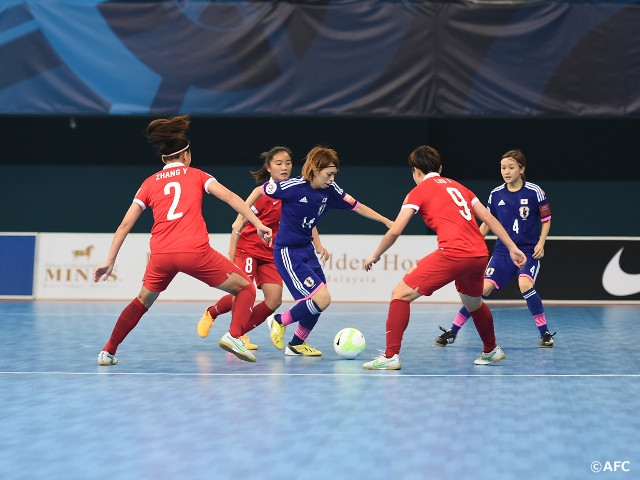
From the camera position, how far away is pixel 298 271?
7168 millimetres

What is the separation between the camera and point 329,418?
192 inches

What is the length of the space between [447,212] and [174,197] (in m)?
1.94

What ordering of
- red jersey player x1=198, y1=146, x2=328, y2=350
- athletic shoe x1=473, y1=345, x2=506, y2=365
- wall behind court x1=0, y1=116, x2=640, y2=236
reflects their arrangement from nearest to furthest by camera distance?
athletic shoe x1=473, y1=345, x2=506, y2=365 → red jersey player x1=198, y1=146, x2=328, y2=350 → wall behind court x1=0, y1=116, x2=640, y2=236

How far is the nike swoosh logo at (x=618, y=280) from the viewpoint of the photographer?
42.1 feet

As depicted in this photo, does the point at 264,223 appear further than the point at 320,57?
No

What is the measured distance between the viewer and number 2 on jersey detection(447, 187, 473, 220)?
6473 mm

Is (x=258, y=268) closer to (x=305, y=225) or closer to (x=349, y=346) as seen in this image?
(x=305, y=225)

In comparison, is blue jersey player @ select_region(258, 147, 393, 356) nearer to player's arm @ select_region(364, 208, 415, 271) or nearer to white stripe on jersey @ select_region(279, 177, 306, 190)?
white stripe on jersey @ select_region(279, 177, 306, 190)

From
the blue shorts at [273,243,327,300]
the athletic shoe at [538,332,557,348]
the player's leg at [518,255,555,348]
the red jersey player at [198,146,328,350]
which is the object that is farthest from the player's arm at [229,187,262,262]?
the athletic shoe at [538,332,557,348]

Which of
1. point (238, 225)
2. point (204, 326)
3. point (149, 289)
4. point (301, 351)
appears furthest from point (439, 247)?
point (204, 326)

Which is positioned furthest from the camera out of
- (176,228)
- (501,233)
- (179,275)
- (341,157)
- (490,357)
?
(341,157)

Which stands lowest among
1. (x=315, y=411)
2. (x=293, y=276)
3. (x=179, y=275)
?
(x=315, y=411)

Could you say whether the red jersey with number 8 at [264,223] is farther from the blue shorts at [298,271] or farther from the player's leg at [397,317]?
the player's leg at [397,317]

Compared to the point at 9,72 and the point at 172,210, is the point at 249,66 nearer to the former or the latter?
the point at 9,72
